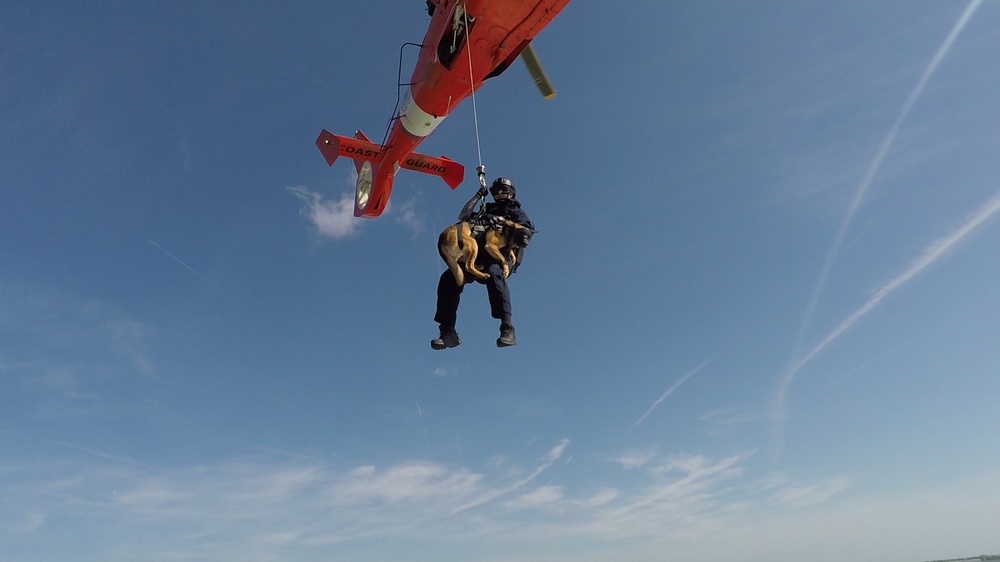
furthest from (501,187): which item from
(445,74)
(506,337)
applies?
(445,74)

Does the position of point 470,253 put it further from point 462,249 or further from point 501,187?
point 501,187

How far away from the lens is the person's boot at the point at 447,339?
7.08m

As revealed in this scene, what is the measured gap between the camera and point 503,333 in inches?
272

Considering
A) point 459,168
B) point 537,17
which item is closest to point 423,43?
point 537,17

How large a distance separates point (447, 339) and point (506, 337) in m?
0.82

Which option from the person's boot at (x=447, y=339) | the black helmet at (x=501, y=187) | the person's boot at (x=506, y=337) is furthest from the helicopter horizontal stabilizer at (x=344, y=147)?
the person's boot at (x=506, y=337)

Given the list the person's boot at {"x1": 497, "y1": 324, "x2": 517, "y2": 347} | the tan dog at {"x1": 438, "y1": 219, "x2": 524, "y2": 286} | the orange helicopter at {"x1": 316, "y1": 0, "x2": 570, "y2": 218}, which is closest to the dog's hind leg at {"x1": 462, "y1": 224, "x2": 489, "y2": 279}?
the tan dog at {"x1": 438, "y1": 219, "x2": 524, "y2": 286}

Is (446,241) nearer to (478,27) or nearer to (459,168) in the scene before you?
(478,27)

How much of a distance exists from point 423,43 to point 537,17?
328 centimetres

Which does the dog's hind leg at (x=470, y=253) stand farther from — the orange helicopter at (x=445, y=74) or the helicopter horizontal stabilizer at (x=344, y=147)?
the helicopter horizontal stabilizer at (x=344, y=147)

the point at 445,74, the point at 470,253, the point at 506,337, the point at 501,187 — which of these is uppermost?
the point at 445,74

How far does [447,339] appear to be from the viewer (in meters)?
7.14

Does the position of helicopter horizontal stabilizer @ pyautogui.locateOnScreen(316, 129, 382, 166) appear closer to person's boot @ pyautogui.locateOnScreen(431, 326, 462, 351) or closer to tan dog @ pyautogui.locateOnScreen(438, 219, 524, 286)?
tan dog @ pyautogui.locateOnScreen(438, 219, 524, 286)

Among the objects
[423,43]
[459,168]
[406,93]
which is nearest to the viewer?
[423,43]
